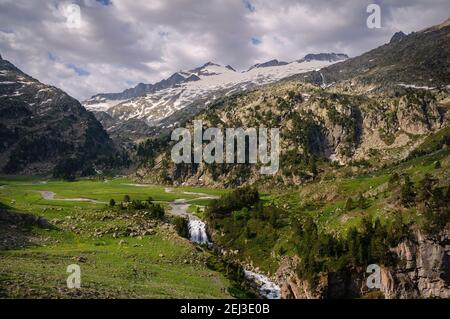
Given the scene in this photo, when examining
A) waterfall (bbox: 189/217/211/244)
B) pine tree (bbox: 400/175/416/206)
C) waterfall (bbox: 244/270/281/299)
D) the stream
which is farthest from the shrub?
pine tree (bbox: 400/175/416/206)

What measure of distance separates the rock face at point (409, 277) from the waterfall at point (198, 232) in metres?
42.9

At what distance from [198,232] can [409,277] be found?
190ft

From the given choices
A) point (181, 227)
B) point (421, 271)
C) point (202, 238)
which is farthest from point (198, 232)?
point (421, 271)

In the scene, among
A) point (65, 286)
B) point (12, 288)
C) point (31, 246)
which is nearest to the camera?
point (12, 288)

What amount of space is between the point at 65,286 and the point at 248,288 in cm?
3557

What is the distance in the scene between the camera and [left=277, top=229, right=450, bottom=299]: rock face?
6881cm

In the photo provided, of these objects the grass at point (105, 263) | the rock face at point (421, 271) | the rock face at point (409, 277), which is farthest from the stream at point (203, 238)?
the rock face at point (421, 271)

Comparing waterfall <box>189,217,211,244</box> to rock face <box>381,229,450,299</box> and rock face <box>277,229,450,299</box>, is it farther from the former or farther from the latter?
rock face <box>381,229,450,299</box>

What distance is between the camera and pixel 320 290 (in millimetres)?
69750

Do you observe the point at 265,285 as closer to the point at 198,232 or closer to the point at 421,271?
the point at 421,271

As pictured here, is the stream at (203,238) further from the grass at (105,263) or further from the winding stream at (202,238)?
the grass at (105,263)

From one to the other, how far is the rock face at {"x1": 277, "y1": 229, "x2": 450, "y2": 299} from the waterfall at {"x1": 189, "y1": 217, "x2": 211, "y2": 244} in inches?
1690
